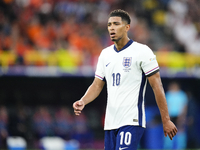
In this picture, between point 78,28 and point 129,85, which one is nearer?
point 129,85

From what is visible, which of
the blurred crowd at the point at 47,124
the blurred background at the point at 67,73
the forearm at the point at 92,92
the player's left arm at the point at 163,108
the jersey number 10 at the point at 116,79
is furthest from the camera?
the blurred crowd at the point at 47,124

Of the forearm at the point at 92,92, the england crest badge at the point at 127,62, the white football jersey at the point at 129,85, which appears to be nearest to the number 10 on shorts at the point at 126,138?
the white football jersey at the point at 129,85

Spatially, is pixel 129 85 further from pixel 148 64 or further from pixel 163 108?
pixel 163 108

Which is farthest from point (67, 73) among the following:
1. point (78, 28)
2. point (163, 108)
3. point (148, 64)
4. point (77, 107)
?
point (163, 108)

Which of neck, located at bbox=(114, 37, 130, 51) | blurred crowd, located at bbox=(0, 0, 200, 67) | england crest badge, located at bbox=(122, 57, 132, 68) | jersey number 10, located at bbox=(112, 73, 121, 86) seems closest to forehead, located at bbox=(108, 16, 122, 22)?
neck, located at bbox=(114, 37, 130, 51)

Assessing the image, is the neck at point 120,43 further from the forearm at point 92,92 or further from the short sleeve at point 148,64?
the forearm at point 92,92

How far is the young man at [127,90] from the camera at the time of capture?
14.4 ft

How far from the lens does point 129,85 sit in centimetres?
452

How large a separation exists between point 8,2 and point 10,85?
286 centimetres

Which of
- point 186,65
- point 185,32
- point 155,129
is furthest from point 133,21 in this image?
point 155,129

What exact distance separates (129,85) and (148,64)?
1.11 feet

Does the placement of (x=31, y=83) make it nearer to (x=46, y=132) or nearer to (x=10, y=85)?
(x=10, y=85)

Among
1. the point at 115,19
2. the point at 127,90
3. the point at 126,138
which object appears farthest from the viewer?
the point at 115,19

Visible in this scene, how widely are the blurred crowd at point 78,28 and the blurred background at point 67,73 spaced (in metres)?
0.03
